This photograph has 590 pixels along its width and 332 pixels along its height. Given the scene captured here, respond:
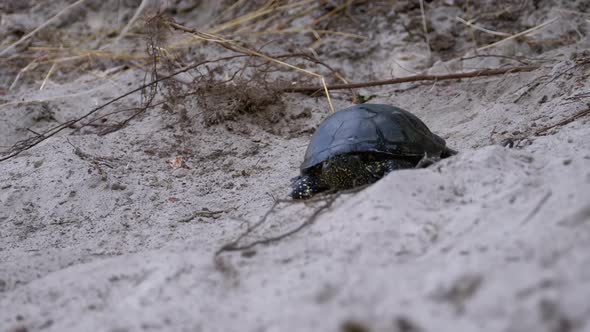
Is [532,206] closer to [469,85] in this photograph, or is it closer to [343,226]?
[343,226]

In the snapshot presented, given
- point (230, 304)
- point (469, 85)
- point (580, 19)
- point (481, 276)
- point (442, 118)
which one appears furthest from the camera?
point (580, 19)

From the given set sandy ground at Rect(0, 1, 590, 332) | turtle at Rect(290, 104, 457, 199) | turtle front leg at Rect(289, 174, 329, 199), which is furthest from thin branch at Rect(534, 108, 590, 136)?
turtle front leg at Rect(289, 174, 329, 199)

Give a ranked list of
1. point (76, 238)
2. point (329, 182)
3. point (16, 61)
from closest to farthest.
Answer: point (76, 238), point (329, 182), point (16, 61)

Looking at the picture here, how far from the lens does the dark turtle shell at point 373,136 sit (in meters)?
3.57

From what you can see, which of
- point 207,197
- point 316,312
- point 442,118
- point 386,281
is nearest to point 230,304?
point 316,312

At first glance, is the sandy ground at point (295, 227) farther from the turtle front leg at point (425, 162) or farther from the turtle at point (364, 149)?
the turtle at point (364, 149)

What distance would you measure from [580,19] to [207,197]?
4255mm

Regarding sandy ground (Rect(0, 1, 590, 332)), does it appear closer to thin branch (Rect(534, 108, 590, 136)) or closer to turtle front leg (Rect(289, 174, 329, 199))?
thin branch (Rect(534, 108, 590, 136))

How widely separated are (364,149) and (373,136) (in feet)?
0.33

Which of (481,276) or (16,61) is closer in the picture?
(481,276)

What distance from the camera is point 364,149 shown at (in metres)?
3.56

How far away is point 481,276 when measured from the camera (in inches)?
71.9

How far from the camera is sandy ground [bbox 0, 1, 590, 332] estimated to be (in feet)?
5.94

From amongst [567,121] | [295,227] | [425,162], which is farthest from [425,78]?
[295,227]
